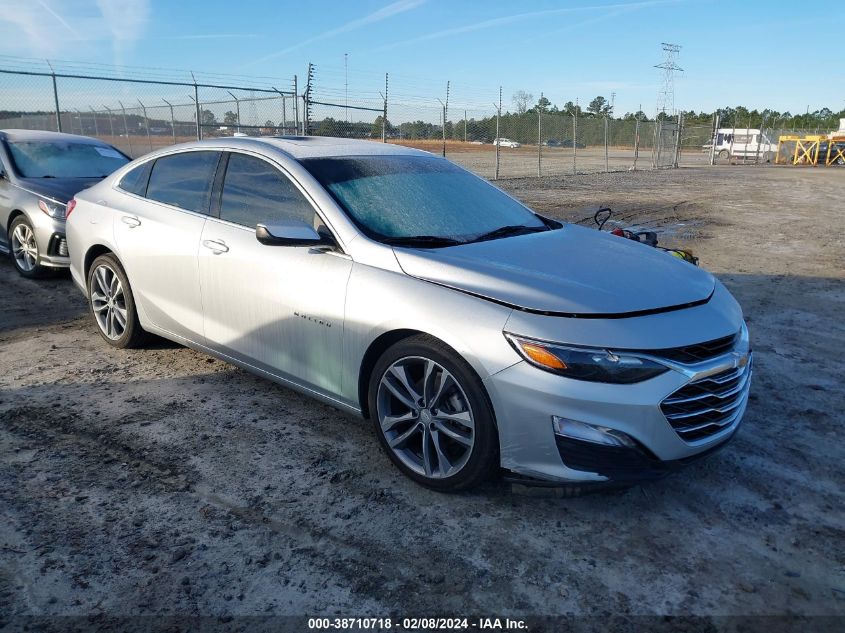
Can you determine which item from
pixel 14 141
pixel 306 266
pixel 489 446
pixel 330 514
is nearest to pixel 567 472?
pixel 489 446

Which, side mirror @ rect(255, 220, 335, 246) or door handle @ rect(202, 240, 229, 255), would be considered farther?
door handle @ rect(202, 240, 229, 255)

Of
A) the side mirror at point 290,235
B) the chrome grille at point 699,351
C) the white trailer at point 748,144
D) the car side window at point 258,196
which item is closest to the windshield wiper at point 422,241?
the side mirror at point 290,235

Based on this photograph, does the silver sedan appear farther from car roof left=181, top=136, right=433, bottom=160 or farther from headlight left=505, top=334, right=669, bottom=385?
headlight left=505, top=334, right=669, bottom=385

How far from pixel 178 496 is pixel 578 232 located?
2.70 meters

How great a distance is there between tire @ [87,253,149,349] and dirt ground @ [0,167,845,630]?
0.83 feet

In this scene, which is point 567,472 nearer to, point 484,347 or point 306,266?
point 484,347

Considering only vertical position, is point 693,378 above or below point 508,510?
above

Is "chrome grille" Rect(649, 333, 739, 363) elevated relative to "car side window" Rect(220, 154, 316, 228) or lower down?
lower down

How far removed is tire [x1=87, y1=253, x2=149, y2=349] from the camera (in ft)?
15.7

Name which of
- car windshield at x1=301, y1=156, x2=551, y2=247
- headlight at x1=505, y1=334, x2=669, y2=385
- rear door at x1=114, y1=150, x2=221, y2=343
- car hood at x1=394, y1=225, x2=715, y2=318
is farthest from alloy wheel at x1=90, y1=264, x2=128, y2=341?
headlight at x1=505, y1=334, x2=669, y2=385

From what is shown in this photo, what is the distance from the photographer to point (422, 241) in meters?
3.43

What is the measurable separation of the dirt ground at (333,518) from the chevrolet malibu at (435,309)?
29 centimetres

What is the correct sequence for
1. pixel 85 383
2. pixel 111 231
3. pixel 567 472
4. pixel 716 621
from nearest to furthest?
1. pixel 716 621
2. pixel 567 472
3. pixel 85 383
4. pixel 111 231

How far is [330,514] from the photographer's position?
117 inches
